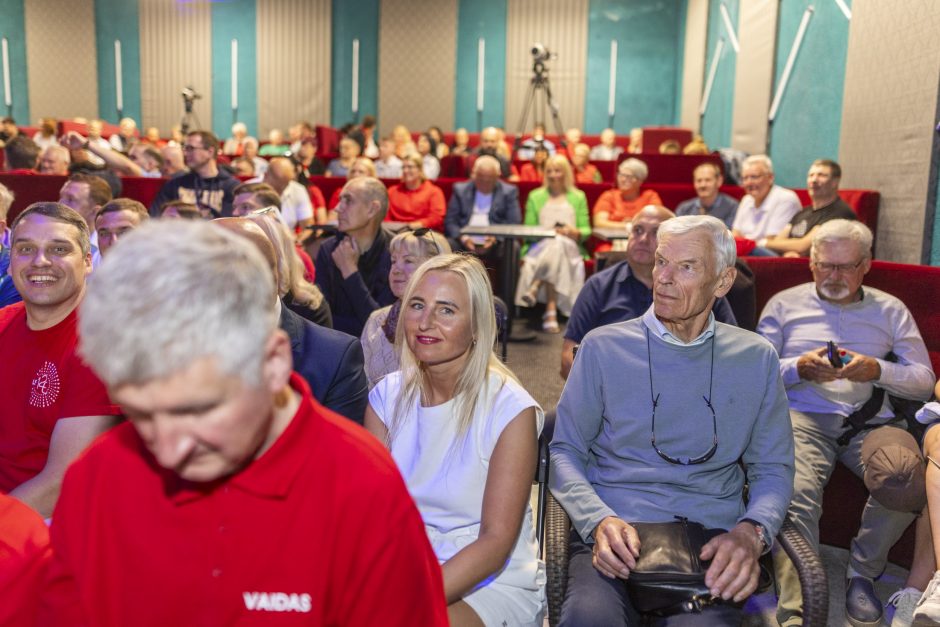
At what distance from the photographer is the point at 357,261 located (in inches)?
154

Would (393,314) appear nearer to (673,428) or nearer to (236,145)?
(673,428)

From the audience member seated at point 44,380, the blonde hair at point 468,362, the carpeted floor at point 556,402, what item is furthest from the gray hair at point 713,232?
the audience member seated at point 44,380

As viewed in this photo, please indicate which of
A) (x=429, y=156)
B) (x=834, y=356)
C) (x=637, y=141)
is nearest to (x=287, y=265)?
(x=834, y=356)

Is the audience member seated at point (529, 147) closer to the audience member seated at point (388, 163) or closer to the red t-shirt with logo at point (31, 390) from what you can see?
the audience member seated at point (388, 163)

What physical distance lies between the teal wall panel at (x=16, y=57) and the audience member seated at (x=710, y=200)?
13.5 metres

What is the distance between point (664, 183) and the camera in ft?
24.0

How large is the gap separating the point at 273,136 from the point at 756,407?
39.7ft

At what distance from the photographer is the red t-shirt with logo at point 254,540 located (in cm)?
89

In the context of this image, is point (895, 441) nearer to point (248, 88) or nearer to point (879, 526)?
point (879, 526)

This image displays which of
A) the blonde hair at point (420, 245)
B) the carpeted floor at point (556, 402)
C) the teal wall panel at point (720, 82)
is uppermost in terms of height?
the teal wall panel at point (720, 82)

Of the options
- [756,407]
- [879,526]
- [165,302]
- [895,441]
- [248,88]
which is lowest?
[879,526]

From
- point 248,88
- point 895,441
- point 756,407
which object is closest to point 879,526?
point 895,441

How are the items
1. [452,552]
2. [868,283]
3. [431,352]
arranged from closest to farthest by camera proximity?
[452,552] → [431,352] → [868,283]

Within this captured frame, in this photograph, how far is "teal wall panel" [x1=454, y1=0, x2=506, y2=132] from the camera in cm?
1458
